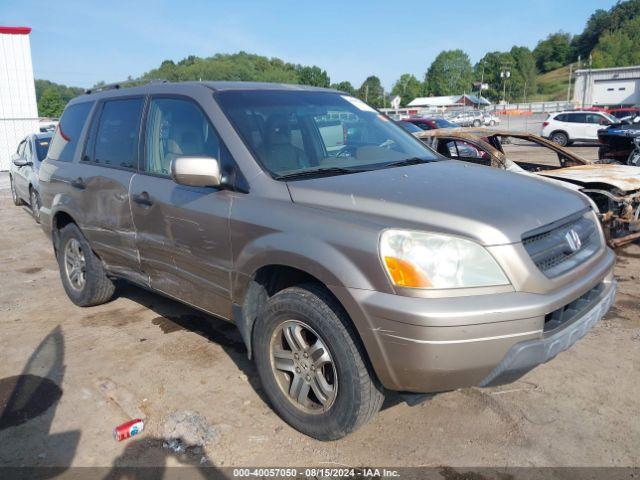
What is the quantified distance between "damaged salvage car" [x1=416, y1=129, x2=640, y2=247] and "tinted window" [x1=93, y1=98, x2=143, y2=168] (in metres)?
4.48

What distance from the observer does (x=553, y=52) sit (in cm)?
15900

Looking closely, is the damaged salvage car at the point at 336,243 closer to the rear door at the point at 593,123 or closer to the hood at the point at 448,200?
the hood at the point at 448,200

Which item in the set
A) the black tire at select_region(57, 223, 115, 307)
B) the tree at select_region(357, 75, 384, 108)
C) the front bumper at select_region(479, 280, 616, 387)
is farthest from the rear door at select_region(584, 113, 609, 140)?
the tree at select_region(357, 75, 384, 108)

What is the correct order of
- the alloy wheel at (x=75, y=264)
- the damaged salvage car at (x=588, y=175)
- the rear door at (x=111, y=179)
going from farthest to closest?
the damaged salvage car at (x=588, y=175) → the alloy wheel at (x=75, y=264) → the rear door at (x=111, y=179)

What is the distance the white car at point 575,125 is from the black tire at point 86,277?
23.8 metres

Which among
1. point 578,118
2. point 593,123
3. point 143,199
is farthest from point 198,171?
point 578,118

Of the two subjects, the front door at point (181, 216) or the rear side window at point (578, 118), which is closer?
the front door at point (181, 216)

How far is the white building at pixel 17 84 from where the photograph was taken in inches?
866

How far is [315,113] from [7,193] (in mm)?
13577

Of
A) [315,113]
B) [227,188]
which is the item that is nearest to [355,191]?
[227,188]

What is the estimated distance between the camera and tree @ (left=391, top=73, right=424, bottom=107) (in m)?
134

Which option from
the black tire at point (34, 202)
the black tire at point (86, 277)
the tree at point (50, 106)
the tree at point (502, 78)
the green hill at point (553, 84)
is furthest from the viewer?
the tree at point (502, 78)

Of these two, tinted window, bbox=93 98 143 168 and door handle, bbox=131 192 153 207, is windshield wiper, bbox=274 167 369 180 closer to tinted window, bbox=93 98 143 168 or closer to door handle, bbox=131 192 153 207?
door handle, bbox=131 192 153 207

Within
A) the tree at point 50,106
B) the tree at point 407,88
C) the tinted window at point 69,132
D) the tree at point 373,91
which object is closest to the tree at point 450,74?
the tree at point 407,88
